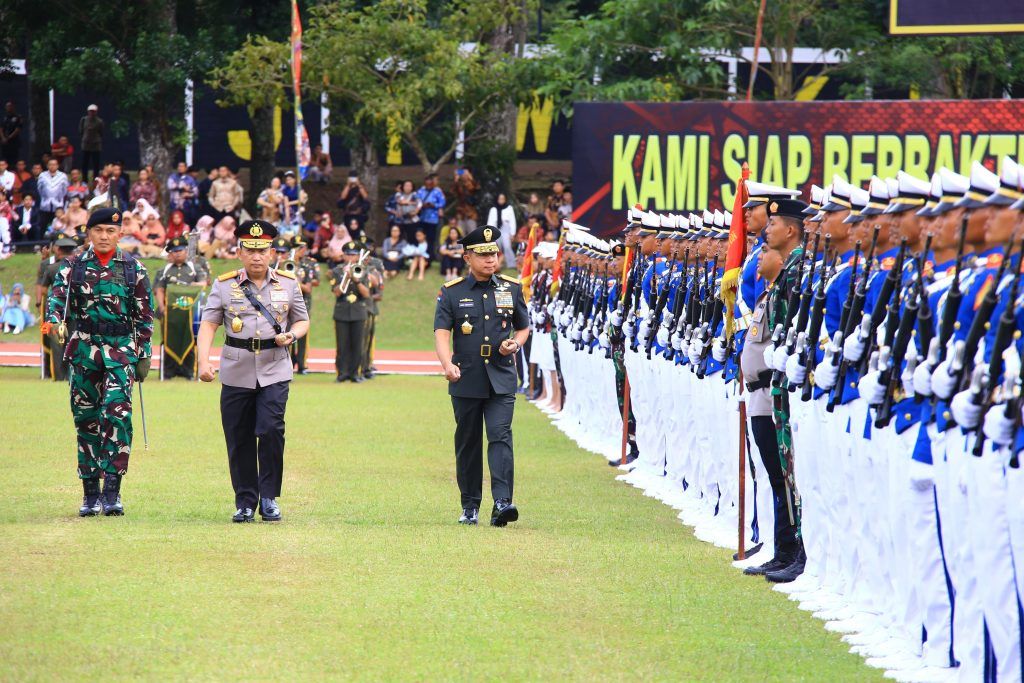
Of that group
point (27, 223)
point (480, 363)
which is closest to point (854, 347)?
point (480, 363)

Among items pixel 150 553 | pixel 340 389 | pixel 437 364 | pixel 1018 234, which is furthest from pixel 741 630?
pixel 437 364

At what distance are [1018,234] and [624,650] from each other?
2.42 m

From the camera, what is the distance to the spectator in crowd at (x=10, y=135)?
123 feet

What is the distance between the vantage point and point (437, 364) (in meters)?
29.4

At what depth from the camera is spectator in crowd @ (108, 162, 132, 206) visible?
33081 millimetres

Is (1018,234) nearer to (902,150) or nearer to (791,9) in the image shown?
(902,150)

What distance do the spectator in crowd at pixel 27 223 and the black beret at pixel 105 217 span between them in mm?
24562

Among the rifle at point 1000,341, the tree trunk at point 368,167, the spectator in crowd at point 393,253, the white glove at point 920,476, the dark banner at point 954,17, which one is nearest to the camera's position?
the rifle at point 1000,341

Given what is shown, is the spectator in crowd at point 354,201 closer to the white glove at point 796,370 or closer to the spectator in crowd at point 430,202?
the spectator in crowd at point 430,202

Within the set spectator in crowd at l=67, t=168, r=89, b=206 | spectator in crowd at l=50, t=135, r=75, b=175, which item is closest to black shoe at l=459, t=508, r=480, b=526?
spectator in crowd at l=67, t=168, r=89, b=206

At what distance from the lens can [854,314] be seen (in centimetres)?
783

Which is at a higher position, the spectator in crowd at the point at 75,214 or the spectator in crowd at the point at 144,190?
the spectator in crowd at the point at 144,190

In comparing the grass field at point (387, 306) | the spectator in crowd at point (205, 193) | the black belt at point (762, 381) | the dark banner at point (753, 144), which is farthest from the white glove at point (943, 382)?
the spectator in crowd at point (205, 193)

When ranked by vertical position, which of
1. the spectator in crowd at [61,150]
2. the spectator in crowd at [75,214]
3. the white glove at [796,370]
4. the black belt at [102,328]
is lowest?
the spectator in crowd at [75,214]
